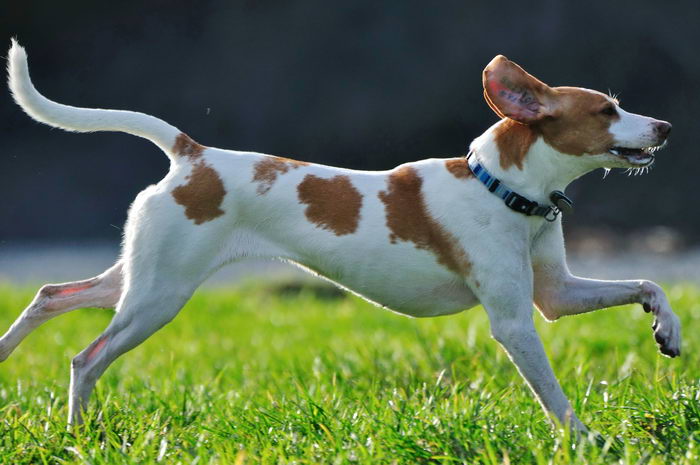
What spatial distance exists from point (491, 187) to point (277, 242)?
817 millimetres

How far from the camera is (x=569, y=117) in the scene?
342 centimetres

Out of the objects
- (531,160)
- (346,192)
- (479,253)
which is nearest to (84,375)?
(346,192)

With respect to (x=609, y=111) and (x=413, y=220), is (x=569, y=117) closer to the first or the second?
(x=609, y=111)

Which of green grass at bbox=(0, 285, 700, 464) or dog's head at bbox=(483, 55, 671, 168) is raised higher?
dog's head at bbox=(483, 55, 671, 168)

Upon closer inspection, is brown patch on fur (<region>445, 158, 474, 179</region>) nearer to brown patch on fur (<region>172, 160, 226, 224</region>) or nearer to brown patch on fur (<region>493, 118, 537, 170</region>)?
brown patch on fur (<region>493, 118, 537, 170</region>)

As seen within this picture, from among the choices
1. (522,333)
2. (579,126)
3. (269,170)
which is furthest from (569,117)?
(269,170)

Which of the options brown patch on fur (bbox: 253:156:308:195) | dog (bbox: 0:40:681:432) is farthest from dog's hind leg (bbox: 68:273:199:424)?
brown patch on fur (bbox: 253:156:308:195)

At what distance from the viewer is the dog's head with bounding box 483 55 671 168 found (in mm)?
3396

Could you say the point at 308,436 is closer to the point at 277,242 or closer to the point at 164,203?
the point at 277,242

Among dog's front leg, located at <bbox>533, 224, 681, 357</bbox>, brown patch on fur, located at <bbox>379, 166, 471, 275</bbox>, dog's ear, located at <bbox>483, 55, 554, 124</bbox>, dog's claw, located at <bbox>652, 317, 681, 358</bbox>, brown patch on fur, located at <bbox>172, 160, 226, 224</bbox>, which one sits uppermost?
dog's ear, located at <bbox>483, 55, 554, 124</bbox>

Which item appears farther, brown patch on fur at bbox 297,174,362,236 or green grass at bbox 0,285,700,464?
brown patch on fur at bbox 297,174,362,236

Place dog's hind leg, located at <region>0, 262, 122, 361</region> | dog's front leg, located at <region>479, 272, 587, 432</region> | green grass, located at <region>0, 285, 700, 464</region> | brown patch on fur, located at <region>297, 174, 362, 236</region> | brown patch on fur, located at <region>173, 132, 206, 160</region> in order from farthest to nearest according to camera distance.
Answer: dog's hind leg, located at <region>0, 262, 122, 361</region>
brown patch on fur, located at <region>173, 132, 206, 160</region>
brown patch on fur, located at <region>297, 174, 362, 236</region>
dog's front leg, located at <region>479, 272, 587, 432</region>
green grass, located at <region>0, 285, 700, 464</region>

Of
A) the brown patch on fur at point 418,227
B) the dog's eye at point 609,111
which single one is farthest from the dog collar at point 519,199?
the dog's eye at point 609,111

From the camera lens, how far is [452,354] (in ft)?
15.9
